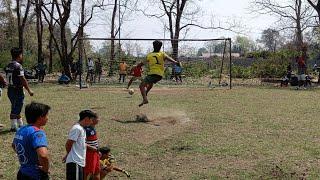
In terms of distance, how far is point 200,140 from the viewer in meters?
9.27

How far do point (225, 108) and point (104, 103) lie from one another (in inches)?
155

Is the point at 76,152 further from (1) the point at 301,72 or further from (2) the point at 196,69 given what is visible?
(2) the point at 196,69

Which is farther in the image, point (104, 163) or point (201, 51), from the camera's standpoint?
point (201, 51)

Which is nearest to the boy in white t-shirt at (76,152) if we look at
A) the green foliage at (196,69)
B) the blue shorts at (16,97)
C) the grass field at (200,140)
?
the grass field at (200,140)

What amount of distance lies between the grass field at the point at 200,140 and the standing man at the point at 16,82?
487mm

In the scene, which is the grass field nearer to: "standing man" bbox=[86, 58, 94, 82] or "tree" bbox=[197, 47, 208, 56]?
"standing man" bbox=[86, 58, 94, 82]

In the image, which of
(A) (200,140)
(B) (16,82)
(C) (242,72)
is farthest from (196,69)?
(B) (16,82)

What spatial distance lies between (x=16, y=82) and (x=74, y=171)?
186 inches

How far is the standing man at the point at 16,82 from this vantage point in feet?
Answer: 30.2

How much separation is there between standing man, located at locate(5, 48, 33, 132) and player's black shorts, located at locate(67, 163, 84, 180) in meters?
4.25

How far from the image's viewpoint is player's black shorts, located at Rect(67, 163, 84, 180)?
5176mm

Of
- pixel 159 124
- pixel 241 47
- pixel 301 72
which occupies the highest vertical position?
pixel 241 47

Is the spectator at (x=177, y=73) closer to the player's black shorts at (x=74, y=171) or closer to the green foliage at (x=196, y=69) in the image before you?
the green foliage at (x=196, y=69)

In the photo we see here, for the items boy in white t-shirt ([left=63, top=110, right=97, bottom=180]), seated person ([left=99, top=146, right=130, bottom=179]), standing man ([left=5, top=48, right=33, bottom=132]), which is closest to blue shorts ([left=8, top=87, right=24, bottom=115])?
standing man ([left=5, top=48, right=33, bottom=132])
